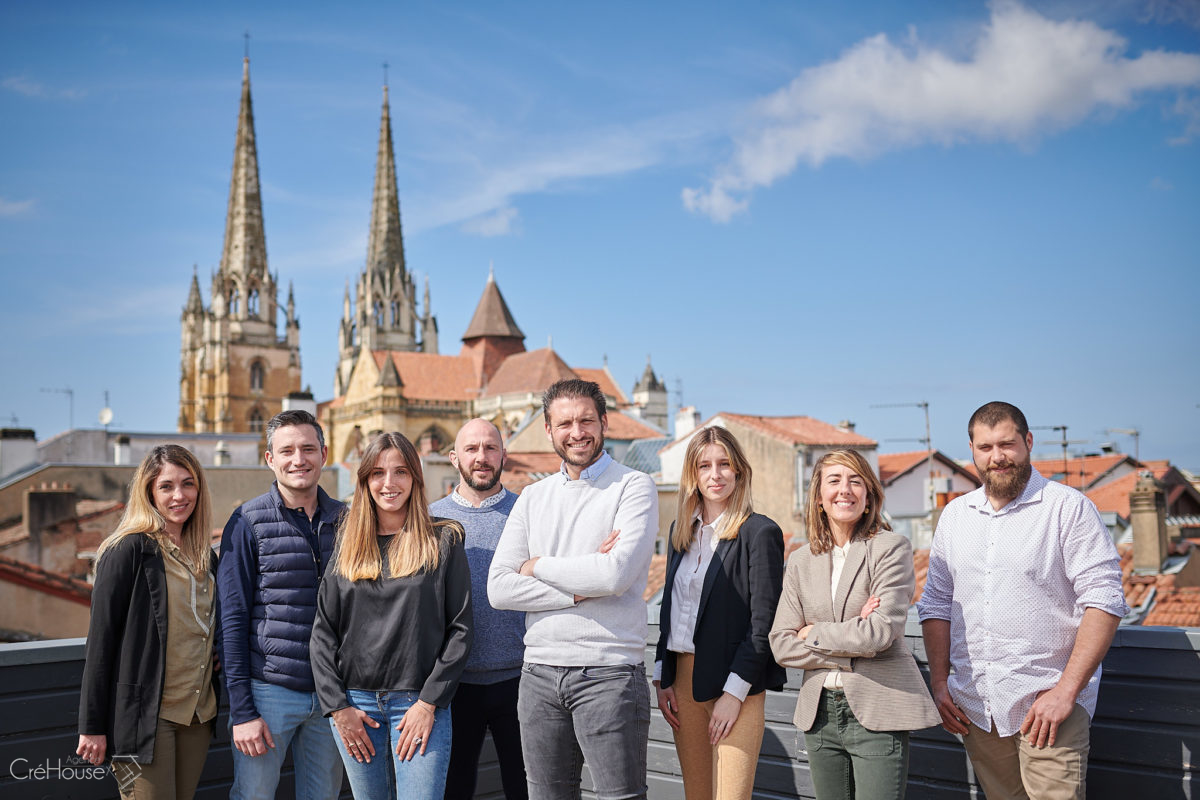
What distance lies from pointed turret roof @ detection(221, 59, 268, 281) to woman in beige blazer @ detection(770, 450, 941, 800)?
3200 inches

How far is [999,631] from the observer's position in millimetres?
3279

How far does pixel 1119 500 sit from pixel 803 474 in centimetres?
737

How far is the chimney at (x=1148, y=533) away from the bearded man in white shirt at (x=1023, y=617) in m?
11.1

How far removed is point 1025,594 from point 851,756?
2.59 feet

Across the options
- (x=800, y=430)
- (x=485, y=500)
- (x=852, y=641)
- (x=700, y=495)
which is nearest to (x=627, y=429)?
(x=800, y=430)

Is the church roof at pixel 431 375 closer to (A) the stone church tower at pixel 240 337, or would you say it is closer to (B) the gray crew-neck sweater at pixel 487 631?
(A) the stone church tower at pixel 240 337

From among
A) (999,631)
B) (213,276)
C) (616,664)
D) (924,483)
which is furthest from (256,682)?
(213,276)

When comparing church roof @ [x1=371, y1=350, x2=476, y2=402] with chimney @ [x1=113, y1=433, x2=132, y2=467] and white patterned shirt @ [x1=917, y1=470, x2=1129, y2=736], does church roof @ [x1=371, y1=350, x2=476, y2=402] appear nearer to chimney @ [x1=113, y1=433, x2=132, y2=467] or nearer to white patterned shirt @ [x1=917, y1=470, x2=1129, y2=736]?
chimney @ [x1=113, y1=433, x2=132, y2=467]

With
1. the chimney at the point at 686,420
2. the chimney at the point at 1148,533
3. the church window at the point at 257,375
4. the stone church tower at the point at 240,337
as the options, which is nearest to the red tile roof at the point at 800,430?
the chimney at the point at 686,420

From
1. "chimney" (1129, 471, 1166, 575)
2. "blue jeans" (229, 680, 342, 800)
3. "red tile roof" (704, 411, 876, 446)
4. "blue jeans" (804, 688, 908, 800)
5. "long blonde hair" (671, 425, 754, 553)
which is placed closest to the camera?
"blue jeans" (804, 688, 908, 800)

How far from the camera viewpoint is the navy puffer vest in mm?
3471

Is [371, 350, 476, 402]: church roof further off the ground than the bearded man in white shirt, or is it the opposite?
[371, 350, 476, 402]: church roof

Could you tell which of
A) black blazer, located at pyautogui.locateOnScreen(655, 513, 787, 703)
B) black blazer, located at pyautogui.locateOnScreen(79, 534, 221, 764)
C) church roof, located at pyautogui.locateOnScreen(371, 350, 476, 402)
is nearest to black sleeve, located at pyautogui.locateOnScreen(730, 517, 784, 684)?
black blazer, located at pyautogui.locateOnScreen(655, 513, 787, 703)

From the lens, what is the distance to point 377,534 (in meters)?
3.49
